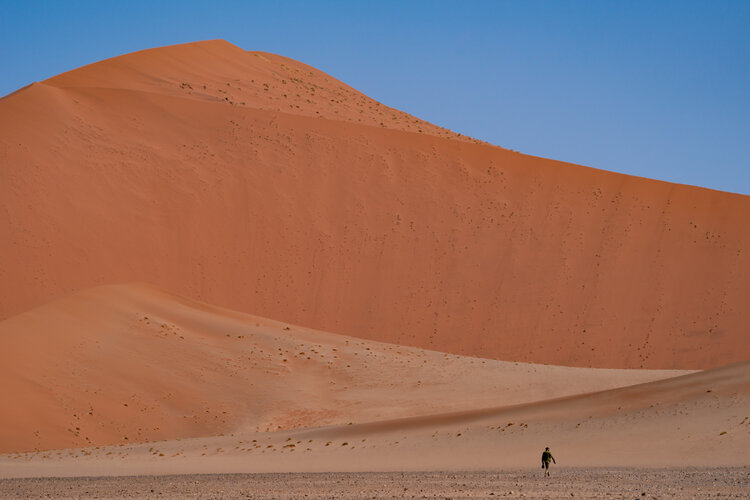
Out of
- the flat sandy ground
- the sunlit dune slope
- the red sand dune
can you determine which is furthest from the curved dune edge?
the red sand dune

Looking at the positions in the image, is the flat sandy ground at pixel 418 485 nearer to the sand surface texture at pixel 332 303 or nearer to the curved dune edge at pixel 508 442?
the sand surface texture at pixel 332 303

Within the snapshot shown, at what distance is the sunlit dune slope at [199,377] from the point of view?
24.4 meters

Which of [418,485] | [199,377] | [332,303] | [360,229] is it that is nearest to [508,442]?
[418,485]

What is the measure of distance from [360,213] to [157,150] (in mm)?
9320

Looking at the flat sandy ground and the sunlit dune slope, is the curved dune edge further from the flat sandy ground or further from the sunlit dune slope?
the sunlit dune slope

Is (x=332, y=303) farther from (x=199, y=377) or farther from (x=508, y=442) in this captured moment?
(x=508, y=442)

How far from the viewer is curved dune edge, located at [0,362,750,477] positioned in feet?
57.9

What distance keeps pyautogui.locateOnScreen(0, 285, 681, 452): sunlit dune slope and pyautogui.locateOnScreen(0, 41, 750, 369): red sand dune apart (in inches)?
159

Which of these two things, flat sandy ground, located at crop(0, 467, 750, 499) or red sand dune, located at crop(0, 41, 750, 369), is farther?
red sand dune, located at crop(0, 41, 750, 369)

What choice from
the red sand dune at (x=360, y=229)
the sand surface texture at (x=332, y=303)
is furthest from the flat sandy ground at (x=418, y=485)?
the red sand dune at (x=360, y=229)

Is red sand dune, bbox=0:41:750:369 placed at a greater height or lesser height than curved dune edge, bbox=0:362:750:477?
greater

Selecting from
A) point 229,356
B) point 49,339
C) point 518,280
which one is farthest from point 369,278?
point 49,339

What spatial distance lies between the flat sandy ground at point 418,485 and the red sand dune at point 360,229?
17.4 m

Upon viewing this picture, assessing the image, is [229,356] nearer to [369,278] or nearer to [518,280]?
[369,278]
